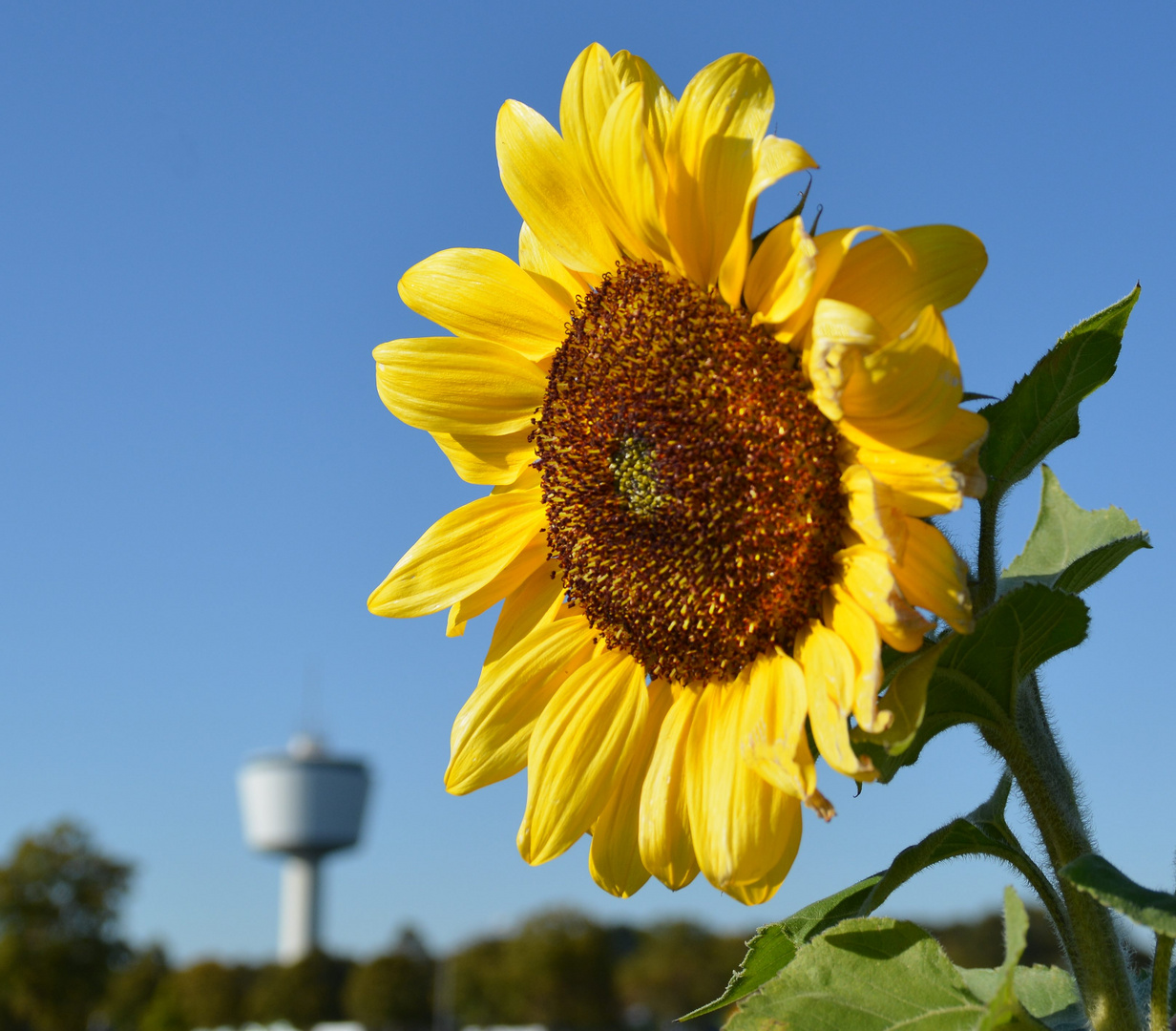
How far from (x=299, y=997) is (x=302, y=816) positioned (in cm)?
3445

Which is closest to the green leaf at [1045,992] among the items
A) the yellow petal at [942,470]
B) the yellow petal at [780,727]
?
the yellow petal at [780,727]

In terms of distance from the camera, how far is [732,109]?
1541 millimetres

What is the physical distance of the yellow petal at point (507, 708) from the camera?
71.5 inches

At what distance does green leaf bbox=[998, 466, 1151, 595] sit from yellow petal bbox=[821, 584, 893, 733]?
0.72 feet

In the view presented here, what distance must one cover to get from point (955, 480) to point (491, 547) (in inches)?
30.9

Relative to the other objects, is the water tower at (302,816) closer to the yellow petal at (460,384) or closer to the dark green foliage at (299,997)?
the dark green foliage at (299,997)

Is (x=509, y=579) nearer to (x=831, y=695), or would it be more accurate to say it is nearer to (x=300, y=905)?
(x=831, y=695)

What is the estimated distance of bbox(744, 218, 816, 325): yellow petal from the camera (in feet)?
4.70

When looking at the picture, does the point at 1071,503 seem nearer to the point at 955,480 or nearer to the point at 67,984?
the point at 955,480

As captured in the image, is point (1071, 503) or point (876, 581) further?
point (1071, 503)

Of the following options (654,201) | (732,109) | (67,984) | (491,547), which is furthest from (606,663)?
(67,984)

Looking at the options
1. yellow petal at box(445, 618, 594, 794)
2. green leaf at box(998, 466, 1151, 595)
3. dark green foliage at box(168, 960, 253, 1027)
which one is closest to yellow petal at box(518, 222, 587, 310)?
yellow petal at box(445, 618, 594, 794)

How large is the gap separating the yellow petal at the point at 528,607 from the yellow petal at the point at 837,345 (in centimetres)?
63

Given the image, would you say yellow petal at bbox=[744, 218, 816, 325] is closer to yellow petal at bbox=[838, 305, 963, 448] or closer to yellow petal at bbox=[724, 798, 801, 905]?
yellow petal at bbox=[838, 305, 963, 448]
